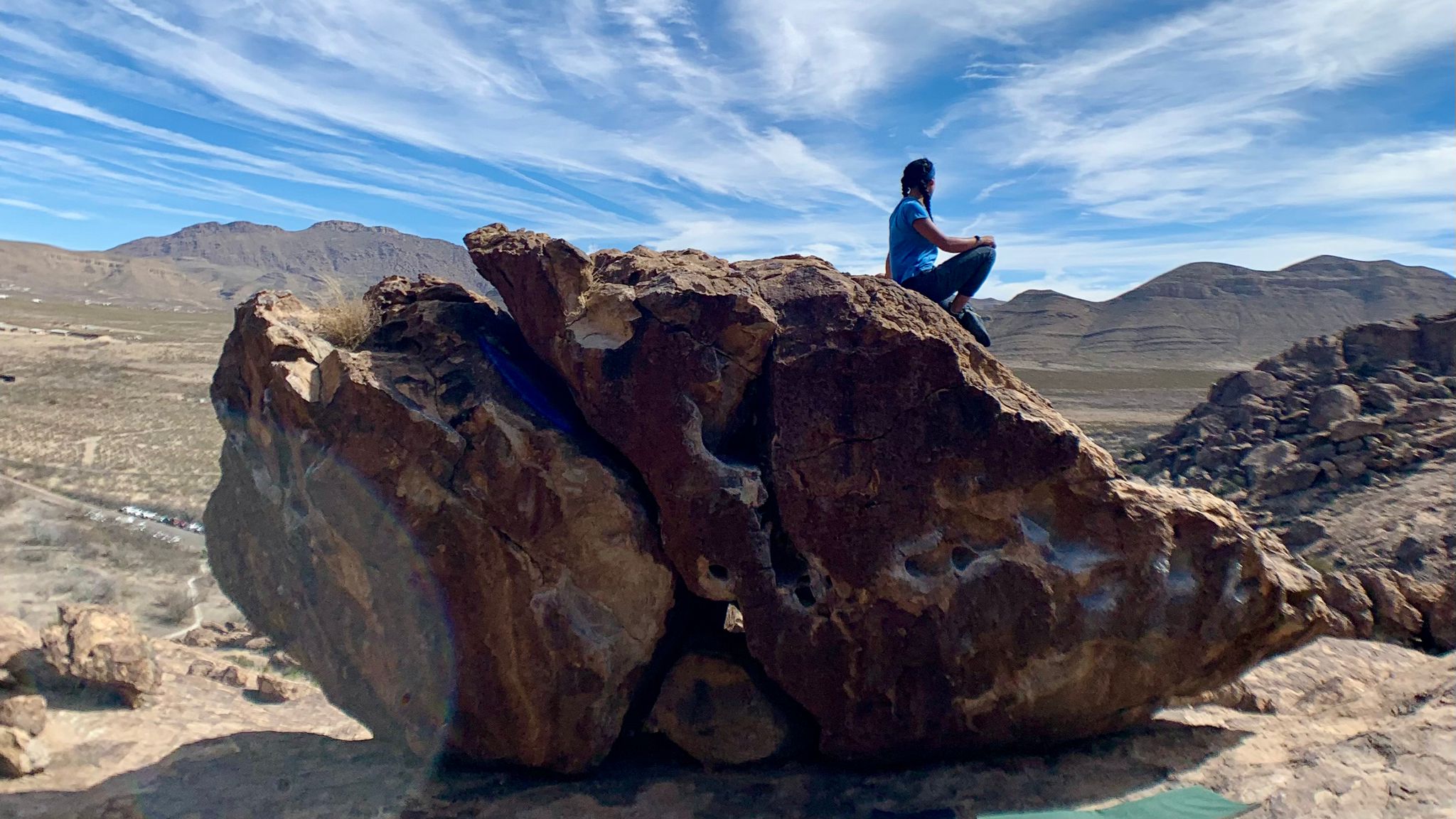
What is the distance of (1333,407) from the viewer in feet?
56.7

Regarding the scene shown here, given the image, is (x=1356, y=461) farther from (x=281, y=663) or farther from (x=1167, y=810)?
(x=281, y=663)

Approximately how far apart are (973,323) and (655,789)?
395 cm

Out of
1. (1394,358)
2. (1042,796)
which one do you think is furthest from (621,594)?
(1394,358)

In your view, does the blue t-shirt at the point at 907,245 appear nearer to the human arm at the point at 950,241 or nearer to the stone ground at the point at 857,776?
the human arm at the point at 950,241

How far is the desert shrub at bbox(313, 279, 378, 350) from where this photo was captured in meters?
6.54

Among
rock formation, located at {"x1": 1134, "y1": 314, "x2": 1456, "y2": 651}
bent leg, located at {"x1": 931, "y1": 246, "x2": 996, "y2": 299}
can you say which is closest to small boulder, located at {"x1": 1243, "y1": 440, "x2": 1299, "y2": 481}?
rock formation, located at {"x1": 1134, "y1": 314, "x2": 1456, "y2": 651}

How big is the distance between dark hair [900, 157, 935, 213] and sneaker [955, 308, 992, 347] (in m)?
0.80

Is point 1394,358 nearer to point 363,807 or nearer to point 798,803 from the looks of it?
point 798,803

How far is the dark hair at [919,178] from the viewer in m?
6.34

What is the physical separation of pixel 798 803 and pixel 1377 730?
343cm

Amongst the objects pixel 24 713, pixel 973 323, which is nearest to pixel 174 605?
pixel 24 713

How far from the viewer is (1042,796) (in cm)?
512

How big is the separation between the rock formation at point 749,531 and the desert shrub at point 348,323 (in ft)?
1.29

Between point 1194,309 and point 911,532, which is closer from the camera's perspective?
point 911,532
